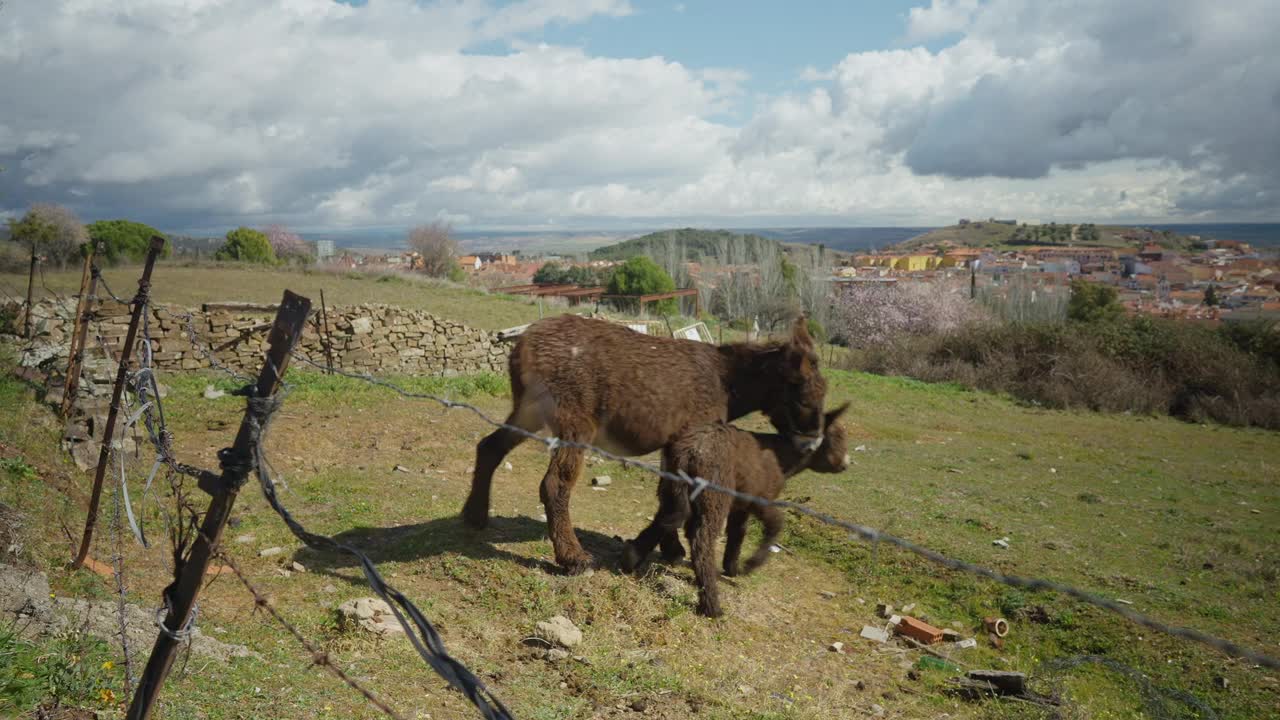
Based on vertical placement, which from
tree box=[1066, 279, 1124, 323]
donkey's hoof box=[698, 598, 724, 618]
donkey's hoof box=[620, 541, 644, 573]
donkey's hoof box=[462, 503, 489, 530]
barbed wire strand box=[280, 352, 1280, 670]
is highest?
barbed wire strand box=[280, 352, 1280, 670]

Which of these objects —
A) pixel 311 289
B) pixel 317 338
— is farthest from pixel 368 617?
pixel 311 289

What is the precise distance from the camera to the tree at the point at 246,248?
1731 inches

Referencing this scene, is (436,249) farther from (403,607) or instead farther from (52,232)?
(403,607)

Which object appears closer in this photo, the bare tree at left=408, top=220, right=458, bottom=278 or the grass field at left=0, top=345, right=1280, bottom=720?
the grass field at left=0, top=345, right=1280, bottom=720

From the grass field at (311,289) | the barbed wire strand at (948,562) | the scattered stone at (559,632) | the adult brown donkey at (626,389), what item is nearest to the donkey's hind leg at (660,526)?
the adult brown donkey at (626,389)

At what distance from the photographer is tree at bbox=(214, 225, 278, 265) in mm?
43969

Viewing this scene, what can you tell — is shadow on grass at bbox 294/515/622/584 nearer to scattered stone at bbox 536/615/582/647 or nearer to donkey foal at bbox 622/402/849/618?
donkey foal at bbox 622/402/849/618

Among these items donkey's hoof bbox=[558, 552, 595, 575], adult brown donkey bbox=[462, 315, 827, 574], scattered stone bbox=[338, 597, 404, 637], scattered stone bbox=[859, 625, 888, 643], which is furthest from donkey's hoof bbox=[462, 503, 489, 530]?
scattered stone bbox=[859, 625, 888, 643]

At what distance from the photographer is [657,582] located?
7258 mm

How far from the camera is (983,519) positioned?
427 inches

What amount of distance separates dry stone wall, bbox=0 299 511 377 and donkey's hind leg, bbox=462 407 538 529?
A: 8.81 meters

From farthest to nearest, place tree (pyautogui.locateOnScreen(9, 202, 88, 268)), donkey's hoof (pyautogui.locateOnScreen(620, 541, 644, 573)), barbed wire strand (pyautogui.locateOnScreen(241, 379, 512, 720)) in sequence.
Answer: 1. tree (pyautogui.locateOnScreen(9, 202, 88, 268))
2. donkey's hoof (pyautogui.locateOnScreen(620, 541, 644, 573))
3. barbed wire strand (pyautogui.locateOnScreen(241, 379, 512, 720))

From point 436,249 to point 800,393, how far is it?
50960 millimetres

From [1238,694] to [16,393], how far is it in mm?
13785
